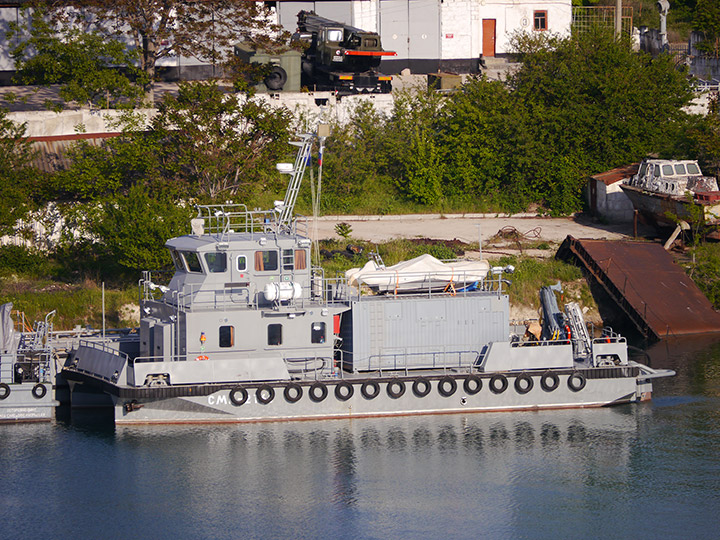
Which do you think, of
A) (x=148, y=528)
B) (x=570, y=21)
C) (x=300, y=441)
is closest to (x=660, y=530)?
(x=300, y=441)

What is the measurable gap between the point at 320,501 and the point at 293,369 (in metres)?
4.44

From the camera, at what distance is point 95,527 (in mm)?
18781

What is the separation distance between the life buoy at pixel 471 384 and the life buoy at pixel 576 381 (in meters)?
2.30

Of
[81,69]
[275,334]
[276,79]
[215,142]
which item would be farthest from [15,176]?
[275,334]

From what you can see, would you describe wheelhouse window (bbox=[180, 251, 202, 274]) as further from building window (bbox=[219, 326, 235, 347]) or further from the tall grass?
the tall grass

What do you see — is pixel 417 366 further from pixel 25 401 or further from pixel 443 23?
pixel 443 23

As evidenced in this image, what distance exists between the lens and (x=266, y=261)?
23.7 meters

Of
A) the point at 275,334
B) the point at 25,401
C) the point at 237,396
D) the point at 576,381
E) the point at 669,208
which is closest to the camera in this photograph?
the point at 237,396

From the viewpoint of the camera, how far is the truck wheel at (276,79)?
4438cm

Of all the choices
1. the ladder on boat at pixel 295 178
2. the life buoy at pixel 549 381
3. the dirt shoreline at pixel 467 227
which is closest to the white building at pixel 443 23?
the dirt shoreline at pixel 467 227

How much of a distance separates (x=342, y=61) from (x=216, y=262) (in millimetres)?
23849

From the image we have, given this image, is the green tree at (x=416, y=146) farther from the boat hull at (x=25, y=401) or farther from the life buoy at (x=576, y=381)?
the boat hull at (x=25, y=401)

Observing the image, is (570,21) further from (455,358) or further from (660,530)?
(660,530)

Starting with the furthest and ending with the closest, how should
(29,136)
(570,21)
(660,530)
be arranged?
(570,21) → (29,136) → (660,530)
